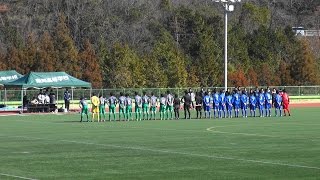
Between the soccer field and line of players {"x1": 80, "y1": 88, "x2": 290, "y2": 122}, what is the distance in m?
11.1

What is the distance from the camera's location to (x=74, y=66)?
7219cm

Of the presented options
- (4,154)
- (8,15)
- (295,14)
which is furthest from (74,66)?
(295,14)

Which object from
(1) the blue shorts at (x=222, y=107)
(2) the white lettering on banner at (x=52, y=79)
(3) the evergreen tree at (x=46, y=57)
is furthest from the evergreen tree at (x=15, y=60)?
(1) the blue shorts at (x=222, y=107)

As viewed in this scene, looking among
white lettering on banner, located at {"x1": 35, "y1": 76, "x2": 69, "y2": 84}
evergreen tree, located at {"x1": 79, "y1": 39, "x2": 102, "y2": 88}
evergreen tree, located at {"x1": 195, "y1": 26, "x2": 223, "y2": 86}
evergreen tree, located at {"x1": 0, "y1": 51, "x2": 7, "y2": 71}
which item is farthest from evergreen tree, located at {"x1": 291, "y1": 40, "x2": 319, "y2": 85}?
white lettering on banner, located at {"x1": 35, "y1": 76, "x2": 69, "y2": 84}

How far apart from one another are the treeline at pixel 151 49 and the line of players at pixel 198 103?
22.6 meters

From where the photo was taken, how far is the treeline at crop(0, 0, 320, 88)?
238 feet

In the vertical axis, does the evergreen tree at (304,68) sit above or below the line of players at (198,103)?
above

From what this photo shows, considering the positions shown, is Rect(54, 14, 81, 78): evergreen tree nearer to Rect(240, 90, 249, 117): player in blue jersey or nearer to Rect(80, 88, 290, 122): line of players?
Rect(80, 88, 290, 122): line of players

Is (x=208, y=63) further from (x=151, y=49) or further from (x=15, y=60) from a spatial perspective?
(x=15, y=60)

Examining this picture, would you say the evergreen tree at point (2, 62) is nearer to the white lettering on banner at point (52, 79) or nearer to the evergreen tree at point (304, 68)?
the white lettering on banner at point (52, 79)

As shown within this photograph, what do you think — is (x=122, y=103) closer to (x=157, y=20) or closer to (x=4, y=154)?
(x=4, y=154)

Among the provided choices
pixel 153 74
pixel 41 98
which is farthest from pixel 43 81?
pixel 153 74

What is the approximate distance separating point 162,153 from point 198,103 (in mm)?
25232

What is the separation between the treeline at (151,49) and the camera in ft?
238
